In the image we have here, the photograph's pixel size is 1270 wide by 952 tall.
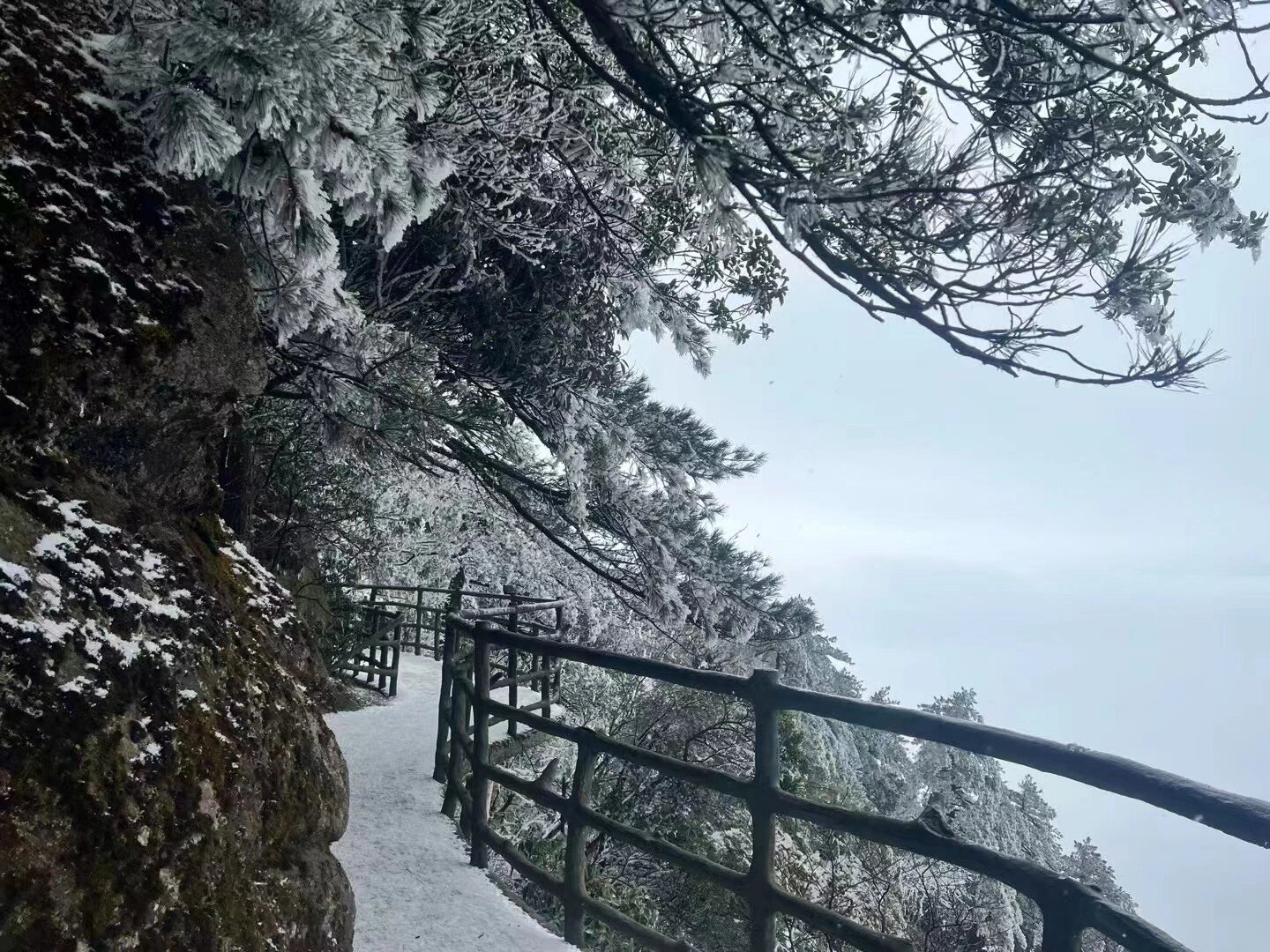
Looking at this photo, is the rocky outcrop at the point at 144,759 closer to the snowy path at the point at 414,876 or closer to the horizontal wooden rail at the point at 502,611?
the snowy path at the point at 414,876

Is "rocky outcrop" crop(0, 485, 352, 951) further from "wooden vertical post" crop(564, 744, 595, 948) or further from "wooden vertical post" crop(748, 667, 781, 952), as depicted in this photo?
"wooden vertical post" crop(748, 667, 781, 952)

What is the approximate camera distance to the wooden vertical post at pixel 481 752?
466cm

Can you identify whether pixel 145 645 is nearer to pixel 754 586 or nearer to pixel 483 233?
pixel 483 233

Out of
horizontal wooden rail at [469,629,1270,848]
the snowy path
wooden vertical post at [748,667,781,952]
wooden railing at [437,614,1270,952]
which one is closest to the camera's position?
horizontal wooden rail at [469,629,1270,848]

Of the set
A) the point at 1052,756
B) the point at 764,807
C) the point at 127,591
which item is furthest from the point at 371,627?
the point at 1052,756

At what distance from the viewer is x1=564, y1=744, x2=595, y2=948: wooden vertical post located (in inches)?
148

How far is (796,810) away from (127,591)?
7.42 ft

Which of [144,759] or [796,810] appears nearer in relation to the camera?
[144,759]

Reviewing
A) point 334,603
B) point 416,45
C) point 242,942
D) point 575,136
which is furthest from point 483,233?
point 334,603

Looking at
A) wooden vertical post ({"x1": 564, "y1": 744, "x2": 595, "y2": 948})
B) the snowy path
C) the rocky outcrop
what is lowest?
the snowy path

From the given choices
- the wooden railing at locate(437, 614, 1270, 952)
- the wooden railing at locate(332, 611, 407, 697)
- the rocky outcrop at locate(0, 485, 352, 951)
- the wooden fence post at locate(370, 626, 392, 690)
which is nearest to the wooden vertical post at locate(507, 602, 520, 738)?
the wooden railing at locate(437, 614, 1270, 952)

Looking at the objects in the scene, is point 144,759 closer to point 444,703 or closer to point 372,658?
point 444,703

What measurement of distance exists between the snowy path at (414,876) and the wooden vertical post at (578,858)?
9cm

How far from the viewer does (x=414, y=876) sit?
4465 millimetres
